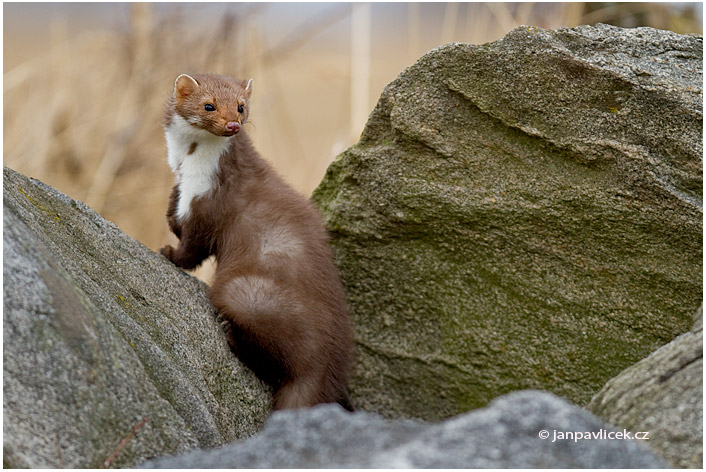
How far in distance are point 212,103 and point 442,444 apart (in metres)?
2.83

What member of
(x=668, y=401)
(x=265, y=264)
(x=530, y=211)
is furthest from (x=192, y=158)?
(x=668, y=401)

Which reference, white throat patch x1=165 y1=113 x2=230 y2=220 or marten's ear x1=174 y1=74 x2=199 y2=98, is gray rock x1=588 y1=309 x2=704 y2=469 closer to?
white throat patch x1=165 y1=113 x2=230 y2=220

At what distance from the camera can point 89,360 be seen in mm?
2561

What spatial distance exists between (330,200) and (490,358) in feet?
4.22

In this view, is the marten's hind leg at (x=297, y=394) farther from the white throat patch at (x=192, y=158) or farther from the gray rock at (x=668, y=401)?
the gray rock at (x=668, y=401)

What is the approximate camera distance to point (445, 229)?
4113mm

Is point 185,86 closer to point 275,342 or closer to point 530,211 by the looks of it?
point 275,342

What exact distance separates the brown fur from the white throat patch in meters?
0.04

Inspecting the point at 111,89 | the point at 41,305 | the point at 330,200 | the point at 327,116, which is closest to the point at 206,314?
the point at 330,200

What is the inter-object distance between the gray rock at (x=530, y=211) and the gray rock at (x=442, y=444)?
5.93 ft

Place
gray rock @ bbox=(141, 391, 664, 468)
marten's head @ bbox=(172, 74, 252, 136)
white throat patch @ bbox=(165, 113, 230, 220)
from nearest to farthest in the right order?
gray rock @ bbox=(141, 391, 664, 468)
marten's head @ bbox=(172, 74, 252, 136)
white throat patch @ bbox=(165, 113, 230, 220)

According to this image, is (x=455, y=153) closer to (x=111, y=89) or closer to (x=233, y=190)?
(x=233, y=190)

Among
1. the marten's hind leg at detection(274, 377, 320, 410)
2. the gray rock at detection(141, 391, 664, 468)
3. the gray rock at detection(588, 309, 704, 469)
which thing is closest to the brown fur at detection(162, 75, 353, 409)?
the marten's hind leg at detection(274, 377, 320, 410)

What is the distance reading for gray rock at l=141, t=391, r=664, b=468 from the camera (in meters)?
1.97
